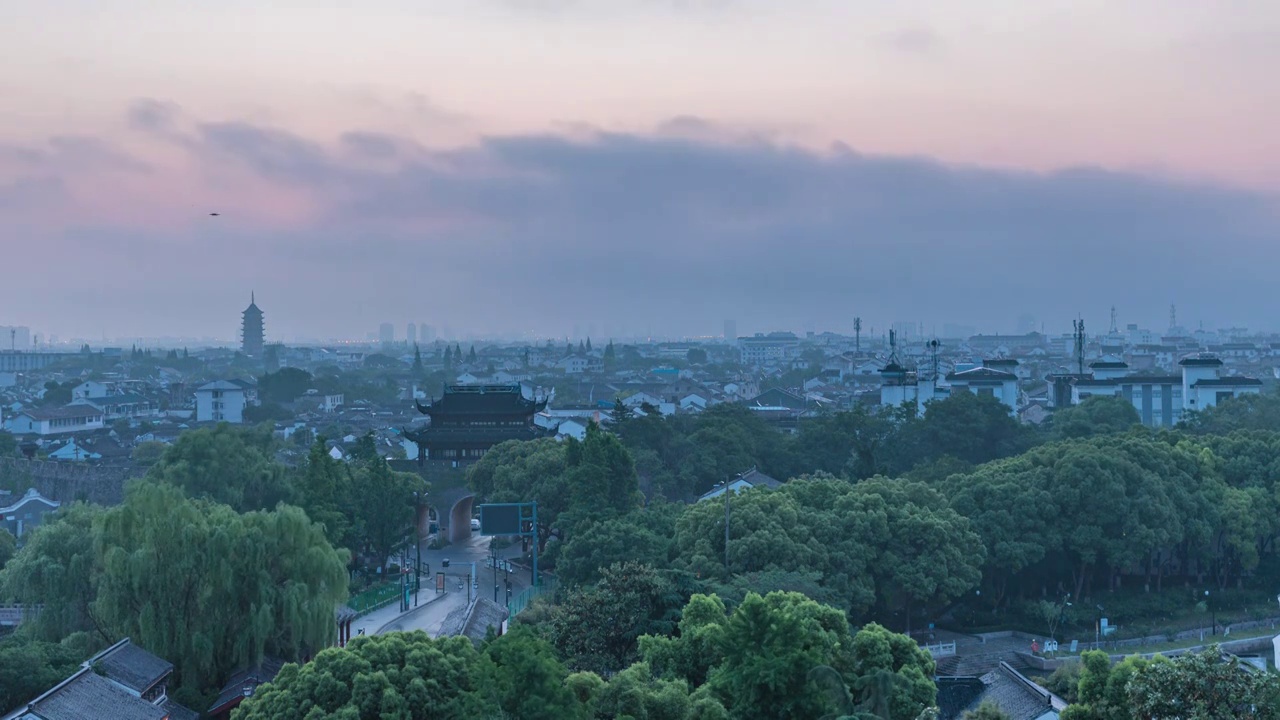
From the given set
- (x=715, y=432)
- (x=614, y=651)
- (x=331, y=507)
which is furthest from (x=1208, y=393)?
(x=614, y=651)

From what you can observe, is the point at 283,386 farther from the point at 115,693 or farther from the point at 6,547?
the point at 115,693

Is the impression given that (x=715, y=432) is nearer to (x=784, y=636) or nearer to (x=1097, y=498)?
(x=1097, y=498)

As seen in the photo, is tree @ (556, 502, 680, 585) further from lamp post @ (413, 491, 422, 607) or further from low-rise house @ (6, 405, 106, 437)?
low-rise house @ (6, 405, 106, 437)

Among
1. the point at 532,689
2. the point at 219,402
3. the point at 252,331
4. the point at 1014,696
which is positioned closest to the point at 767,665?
the point at 532,689

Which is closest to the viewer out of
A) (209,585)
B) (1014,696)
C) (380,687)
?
(380,687)

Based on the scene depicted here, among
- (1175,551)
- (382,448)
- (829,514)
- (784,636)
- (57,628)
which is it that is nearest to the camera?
(784,636)

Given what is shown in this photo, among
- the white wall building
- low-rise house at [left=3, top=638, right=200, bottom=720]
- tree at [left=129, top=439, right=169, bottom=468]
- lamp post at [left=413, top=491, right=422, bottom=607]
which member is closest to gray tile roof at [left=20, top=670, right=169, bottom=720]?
low-rise house at [left=3, top=638, right=200, bottom=720]
